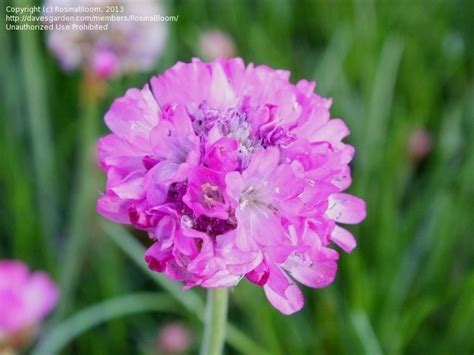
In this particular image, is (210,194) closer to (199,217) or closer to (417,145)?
(199,217)

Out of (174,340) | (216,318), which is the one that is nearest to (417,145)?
(174,340)

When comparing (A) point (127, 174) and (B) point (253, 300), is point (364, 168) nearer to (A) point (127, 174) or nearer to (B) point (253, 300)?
(B) point (253, 300)

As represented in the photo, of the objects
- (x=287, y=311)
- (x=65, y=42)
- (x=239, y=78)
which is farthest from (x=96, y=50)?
(x=287, y=311)

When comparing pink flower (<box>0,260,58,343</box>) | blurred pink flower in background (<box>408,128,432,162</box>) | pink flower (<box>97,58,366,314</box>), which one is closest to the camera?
pink flower (<box>97,58,366,314</box>)

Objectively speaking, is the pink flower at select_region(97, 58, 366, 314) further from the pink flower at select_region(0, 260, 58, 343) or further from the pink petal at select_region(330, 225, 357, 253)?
the pink flower at select_region(0, 260, 58, 343)

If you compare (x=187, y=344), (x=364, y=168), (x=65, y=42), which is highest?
(x=65, y=42)

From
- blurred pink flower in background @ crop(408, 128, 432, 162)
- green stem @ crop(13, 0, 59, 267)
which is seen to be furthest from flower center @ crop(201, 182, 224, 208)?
blurred pink flower in background @ crop(408, 128, 432, 162)

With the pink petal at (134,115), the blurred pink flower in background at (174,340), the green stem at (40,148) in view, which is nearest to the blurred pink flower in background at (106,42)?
the green stem at (40,148)
